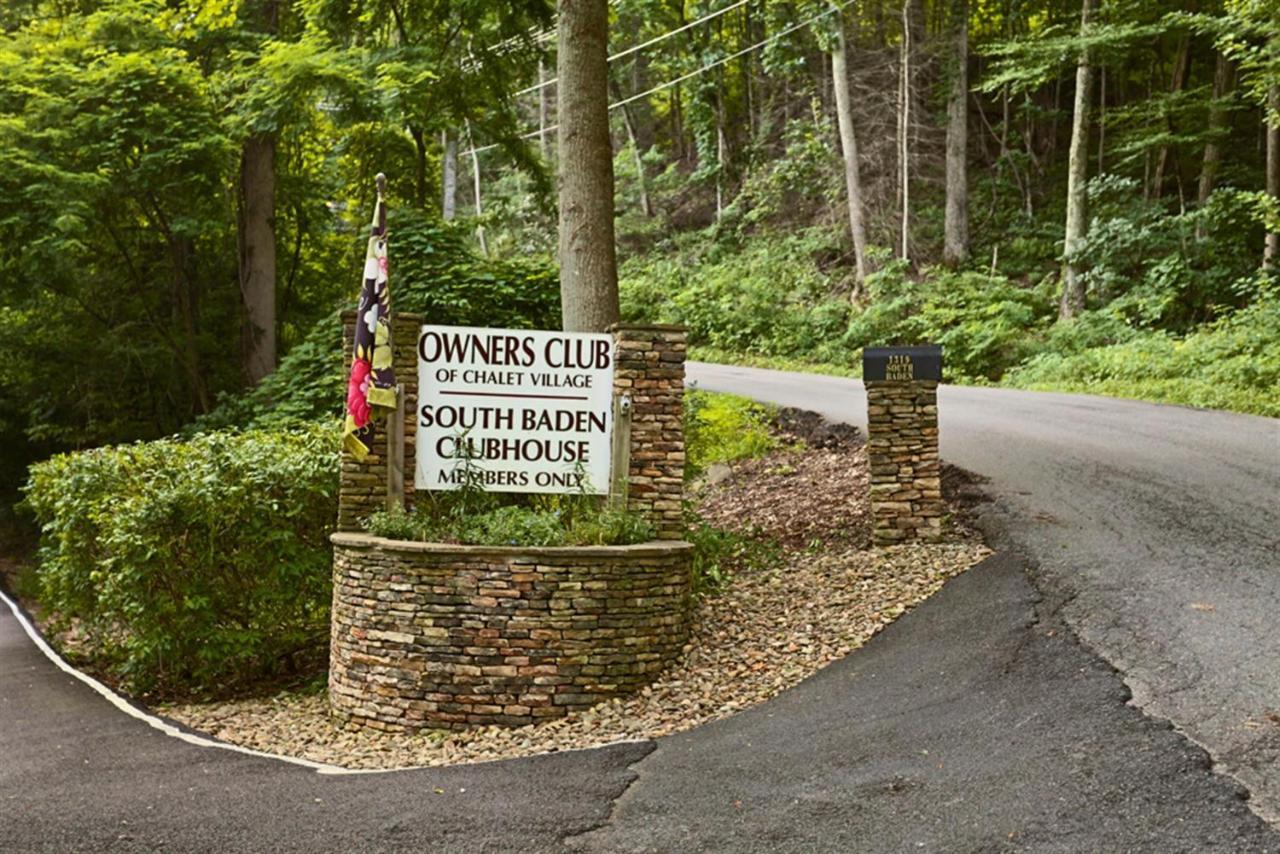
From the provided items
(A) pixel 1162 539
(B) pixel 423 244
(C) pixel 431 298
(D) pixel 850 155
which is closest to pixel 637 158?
(D) pixel 850 155

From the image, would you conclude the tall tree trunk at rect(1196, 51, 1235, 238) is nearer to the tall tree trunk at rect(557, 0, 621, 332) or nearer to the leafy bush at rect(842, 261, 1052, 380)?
the leafy bush at rect(842, 261, 1052, 380)

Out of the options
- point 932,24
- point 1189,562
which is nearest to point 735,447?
point 1189,562

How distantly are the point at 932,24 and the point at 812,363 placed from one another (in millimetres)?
15039

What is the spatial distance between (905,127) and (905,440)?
800 inches

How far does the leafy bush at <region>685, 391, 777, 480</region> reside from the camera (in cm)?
1551

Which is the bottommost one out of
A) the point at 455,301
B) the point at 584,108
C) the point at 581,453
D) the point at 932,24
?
the point at 581,453

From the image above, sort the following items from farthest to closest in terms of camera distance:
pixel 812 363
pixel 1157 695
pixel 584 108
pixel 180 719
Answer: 1. pixel 812 363
2. pixel 584 108
3. pixel 180 719
4. pixel 1157 695

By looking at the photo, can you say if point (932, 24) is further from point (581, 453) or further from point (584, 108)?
point (581, 453)

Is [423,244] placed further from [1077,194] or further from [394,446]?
[1077,194]

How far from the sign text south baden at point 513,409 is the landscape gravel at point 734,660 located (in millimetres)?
1579

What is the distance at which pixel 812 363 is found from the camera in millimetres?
26156

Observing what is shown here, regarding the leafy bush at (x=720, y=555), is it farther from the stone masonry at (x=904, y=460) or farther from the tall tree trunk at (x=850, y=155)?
the tall tree trunk at (x=850, y=155)

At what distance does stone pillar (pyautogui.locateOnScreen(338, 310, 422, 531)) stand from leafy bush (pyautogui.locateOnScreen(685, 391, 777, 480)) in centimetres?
584

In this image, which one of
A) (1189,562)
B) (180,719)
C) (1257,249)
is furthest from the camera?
(1257,249)
